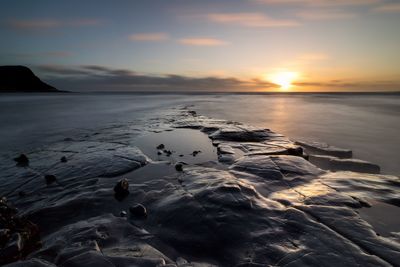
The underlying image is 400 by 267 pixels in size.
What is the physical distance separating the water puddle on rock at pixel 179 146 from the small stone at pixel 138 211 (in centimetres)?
345

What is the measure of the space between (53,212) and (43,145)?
756cm

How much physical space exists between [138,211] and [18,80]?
528ft

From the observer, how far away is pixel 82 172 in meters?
6.96

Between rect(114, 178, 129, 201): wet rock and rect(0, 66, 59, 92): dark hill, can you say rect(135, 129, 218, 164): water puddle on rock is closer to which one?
rect(114, 178, 129, 201): wet rock

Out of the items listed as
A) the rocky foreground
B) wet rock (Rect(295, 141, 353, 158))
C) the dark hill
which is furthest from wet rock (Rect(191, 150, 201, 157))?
the dark hill

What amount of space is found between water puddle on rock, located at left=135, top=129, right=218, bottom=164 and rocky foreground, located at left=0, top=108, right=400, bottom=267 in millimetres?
297

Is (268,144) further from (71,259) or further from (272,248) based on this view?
(71,259)

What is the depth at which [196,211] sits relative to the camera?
177 inches

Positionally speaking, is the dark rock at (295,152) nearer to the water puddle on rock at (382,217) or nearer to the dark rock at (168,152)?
the water puddle on rock at (382,217)

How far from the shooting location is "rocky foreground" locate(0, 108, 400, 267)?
11.0 ft

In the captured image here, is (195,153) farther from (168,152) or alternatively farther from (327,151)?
(327,151)

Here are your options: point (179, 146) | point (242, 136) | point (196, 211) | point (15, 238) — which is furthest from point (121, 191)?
point (242, 136)

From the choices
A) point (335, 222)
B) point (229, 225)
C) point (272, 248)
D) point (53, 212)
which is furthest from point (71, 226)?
point (335, 222)

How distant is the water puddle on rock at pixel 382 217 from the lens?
414 centimetres
